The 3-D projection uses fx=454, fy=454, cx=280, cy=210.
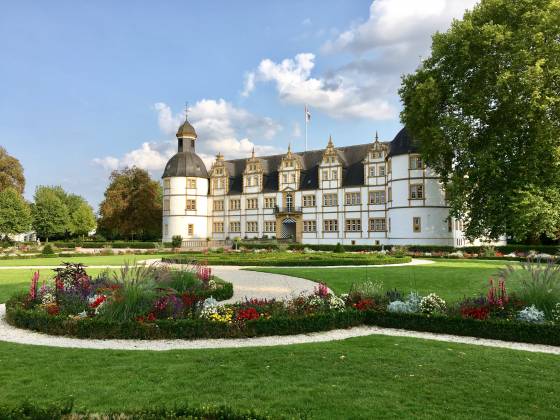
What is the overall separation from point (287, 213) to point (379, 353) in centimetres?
4306

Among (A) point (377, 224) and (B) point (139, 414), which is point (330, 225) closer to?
(A) point (377, 224)

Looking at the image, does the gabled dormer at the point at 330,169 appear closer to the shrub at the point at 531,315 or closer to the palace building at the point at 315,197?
the palace building at the point at 315,197

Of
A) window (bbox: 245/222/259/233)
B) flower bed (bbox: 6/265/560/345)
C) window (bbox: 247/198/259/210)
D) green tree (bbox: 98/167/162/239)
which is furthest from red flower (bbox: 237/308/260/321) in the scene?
green tree (bbox: 98/167/162/239)

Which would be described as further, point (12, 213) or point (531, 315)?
point (12, 213)

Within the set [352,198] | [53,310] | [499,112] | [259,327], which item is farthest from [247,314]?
[352,198]

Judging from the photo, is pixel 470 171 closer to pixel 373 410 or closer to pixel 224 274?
pixel 224 274

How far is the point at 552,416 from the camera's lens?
504 centimetres

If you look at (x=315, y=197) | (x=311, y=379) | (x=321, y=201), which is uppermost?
(x=315, y=197)

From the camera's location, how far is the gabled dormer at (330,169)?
48219mm

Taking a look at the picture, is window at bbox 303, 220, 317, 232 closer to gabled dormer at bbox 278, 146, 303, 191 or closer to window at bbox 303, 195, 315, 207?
window at bbox 303, 195, 315, 207

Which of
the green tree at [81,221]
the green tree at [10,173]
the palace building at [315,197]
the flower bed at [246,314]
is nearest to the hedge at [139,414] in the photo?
the flower bed at [246,314]

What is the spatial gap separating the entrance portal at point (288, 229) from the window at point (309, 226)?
64.0 inches

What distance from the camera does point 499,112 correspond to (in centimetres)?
2669

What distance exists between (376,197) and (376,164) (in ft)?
10.9
